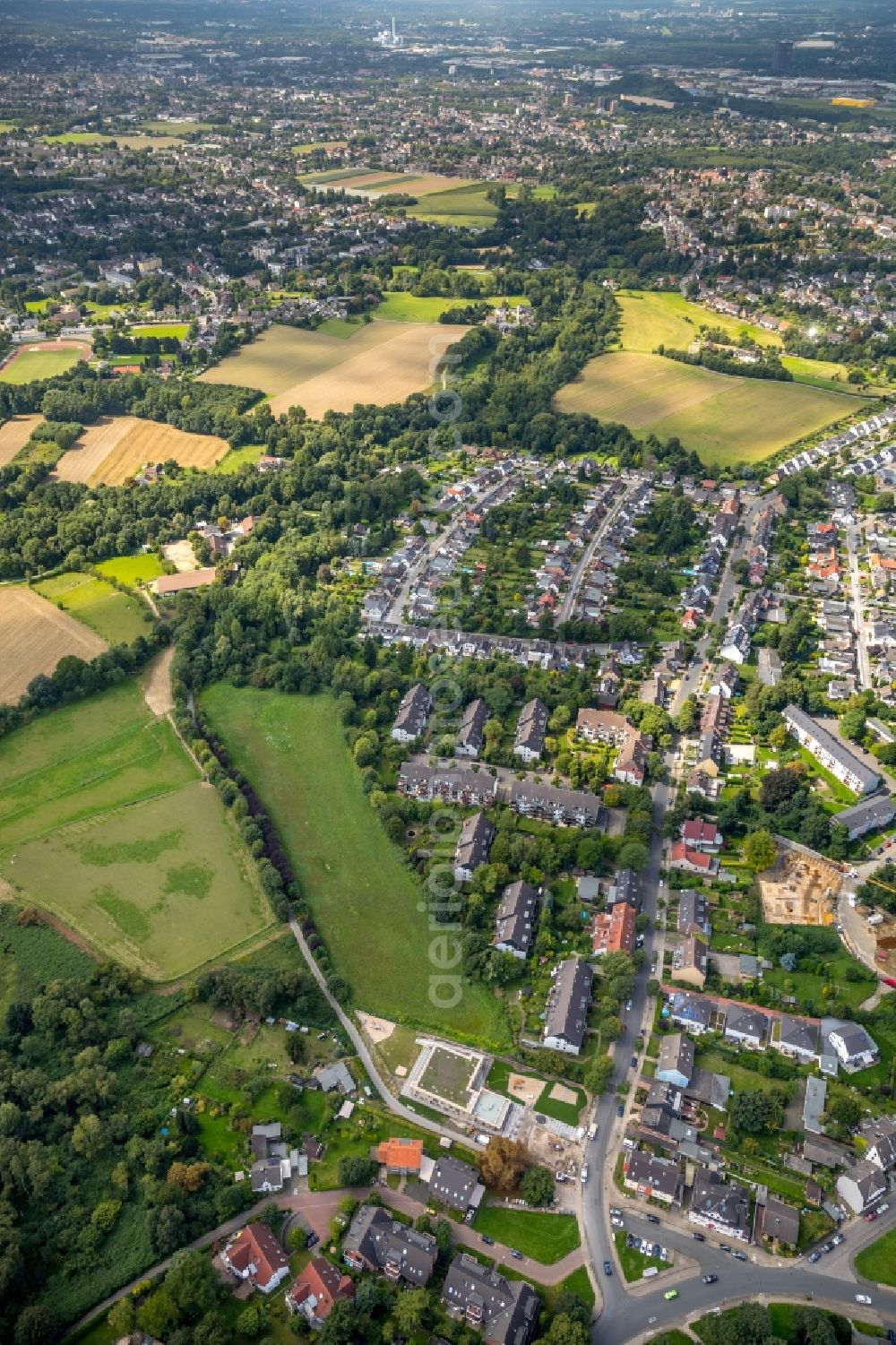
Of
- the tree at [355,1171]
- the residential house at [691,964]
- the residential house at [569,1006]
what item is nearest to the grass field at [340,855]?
→ the residential house at [569,1006]

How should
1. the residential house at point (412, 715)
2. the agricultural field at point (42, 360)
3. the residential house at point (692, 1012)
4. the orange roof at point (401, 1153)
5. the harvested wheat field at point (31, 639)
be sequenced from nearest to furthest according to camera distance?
the orange roof at point (401, 1153) → the residential house at point (692, 1012) → the residential house at point (412, 715) → the harvested wheat field at point (31, 639) → the agricultural field at point (42, 360)

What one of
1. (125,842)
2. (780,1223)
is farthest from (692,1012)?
(125,842)

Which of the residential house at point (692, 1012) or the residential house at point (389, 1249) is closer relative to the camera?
the residential house at point (389, 1249)

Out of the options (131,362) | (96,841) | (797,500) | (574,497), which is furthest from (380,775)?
(131,362)

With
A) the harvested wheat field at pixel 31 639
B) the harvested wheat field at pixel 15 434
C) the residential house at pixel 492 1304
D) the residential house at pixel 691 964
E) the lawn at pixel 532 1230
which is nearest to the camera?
the residential house at pixel 492 1304

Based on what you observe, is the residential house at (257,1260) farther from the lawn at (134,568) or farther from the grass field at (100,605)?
the lawn at (134,568)

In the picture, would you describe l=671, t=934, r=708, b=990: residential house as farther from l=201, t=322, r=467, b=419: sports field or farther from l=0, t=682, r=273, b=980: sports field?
l=201, t=322, r=467, b=419: sports field
